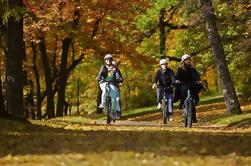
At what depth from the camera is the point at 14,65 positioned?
14.8 m

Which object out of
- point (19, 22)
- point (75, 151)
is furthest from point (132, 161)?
point (19, 22)

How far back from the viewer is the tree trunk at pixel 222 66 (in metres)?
20.6

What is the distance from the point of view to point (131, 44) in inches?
1171

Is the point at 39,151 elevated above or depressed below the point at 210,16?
below

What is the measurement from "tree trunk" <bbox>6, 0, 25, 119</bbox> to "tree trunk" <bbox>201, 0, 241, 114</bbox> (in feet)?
25.8

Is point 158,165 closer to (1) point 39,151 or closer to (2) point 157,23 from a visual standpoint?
(1) point 39,151

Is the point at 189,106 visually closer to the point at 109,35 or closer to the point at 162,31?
the point at 109,35

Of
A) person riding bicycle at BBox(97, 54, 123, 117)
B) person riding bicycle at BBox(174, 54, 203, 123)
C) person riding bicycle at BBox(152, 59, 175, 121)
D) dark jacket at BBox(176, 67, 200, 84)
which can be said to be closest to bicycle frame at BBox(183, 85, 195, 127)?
person riding bicycle at BBox(174, 54, 203, 123)

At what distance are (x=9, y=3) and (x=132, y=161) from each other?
7.02 meters

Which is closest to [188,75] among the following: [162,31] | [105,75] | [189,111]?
[189,111]

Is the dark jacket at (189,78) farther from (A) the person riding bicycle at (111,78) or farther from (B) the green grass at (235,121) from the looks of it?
(A) the person riding bicycle at (111,78)

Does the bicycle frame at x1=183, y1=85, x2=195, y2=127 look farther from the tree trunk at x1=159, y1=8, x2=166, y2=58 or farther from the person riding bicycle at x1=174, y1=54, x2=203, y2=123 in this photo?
the tree trunk at x1=159, y1=8, x2=166, y2=58

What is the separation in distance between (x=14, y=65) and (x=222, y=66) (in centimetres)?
845

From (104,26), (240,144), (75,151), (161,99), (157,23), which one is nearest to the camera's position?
(75,151)
